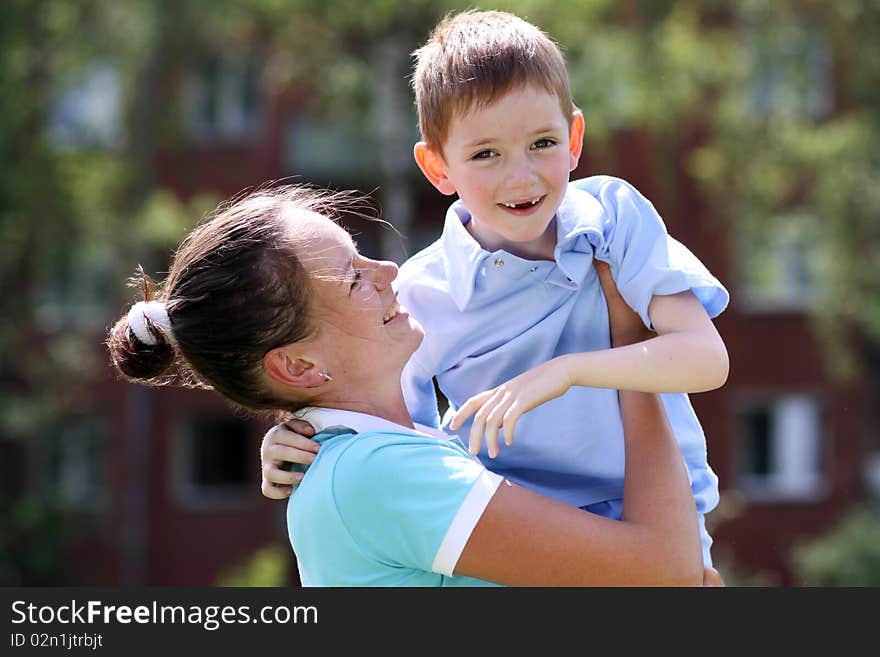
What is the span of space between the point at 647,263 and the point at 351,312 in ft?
1.78

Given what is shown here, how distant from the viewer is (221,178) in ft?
60.7

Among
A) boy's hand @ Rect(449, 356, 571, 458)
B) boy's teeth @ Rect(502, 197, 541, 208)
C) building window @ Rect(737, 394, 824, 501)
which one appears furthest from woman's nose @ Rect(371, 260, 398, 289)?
building window @ Rect(737, 394, 824, 501)

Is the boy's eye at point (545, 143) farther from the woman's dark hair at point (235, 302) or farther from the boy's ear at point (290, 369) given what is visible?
the boy's ear at point (290, 369)

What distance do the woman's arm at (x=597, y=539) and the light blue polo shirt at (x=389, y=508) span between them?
1.7 inches

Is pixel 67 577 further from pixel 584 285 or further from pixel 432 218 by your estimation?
pixel 584 285

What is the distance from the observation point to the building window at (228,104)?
17891 millimetres

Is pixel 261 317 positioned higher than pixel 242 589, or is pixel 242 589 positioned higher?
pixel 261 317

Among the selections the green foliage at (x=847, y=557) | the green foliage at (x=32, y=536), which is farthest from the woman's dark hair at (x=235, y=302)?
the green foliage at (x=32, y=536)

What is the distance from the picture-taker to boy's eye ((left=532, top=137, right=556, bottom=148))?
7.70 ft

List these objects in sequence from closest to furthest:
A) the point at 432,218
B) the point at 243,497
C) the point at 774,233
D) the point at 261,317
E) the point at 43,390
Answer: the point at 261,317 → the point at 774,233 → the point at 43,390 → the point at 432,218 → the point at 243,497

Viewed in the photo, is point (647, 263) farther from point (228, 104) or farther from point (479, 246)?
point (228, 104)

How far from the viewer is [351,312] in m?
2.30

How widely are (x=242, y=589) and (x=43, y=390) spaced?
47.3 ft

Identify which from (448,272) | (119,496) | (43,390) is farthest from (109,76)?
(448,272)
